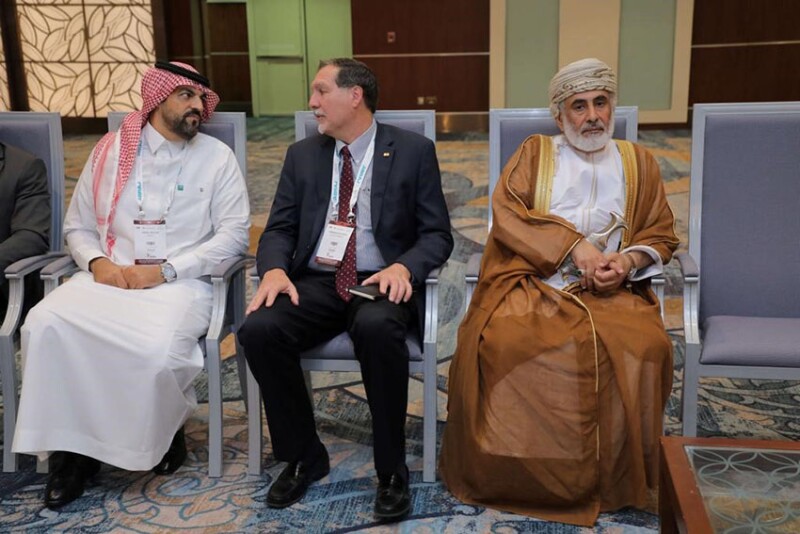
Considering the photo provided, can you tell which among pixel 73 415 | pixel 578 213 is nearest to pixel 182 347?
pixel 73 415

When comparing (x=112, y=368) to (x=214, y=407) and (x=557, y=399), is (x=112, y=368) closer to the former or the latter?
(x=214, y=407)

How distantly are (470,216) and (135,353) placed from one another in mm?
4069

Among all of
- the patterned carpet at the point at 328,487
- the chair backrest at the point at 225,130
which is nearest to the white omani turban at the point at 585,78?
the chair backrest at the point at 225,130

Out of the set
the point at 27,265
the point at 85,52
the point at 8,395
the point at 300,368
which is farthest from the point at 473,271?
the point at 85,52

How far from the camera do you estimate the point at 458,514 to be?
273 cm

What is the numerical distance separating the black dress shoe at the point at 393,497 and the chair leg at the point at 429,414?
0.12 m

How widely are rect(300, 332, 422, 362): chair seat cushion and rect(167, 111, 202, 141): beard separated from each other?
3.02ft

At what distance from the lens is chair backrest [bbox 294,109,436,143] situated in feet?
10.7

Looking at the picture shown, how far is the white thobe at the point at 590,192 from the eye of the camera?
2949 millimetres

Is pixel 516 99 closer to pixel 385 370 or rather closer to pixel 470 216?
pixel 470 216

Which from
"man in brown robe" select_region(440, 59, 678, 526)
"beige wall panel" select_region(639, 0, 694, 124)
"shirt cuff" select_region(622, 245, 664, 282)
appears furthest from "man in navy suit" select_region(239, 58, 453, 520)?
"beige wall panel" select_region(639, 0, 694, 124)

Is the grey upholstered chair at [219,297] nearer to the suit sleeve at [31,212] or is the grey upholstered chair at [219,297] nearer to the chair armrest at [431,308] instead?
the suit sleeve at [31,212]

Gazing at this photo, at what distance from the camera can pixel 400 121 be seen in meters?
3.29

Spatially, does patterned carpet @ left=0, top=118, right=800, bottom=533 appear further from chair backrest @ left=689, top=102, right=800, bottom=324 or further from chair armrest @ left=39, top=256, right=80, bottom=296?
chair armrest @ left=39, top=256, right=80, bottom=296
